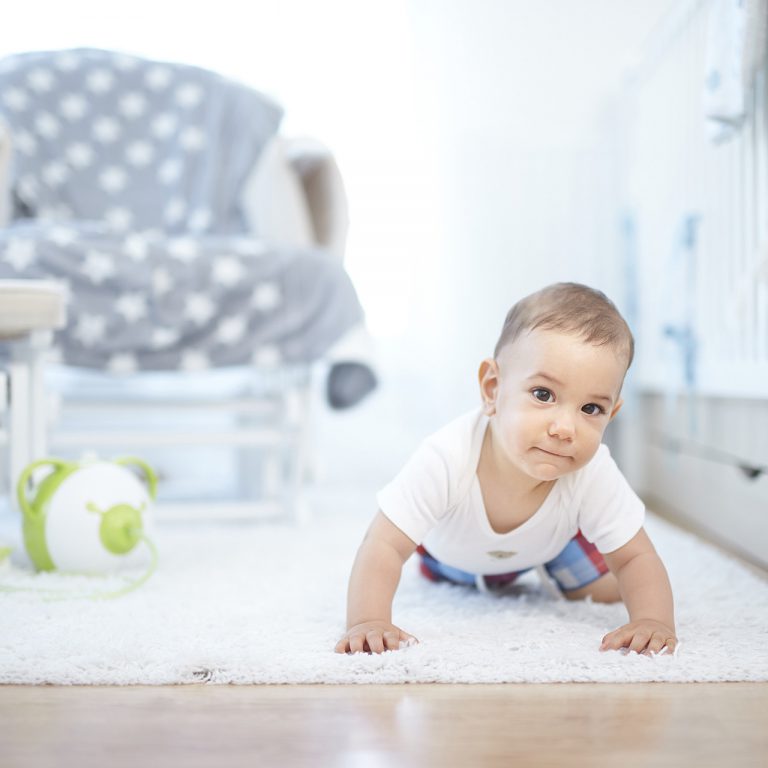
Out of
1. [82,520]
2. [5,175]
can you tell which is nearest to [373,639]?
[82,520]

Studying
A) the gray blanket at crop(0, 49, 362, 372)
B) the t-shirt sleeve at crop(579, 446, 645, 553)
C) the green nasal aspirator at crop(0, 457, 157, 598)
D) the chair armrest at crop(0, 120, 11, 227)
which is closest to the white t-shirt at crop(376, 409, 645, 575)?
the t-shirt sleeve at crop(579, 446, 645, 553)

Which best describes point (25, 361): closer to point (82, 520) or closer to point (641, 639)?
point (82, 520)

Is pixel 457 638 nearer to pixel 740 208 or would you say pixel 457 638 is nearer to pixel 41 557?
pixel 41 557

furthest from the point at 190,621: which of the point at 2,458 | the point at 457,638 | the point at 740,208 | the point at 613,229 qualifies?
the point at 613,229

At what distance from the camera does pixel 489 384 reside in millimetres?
903

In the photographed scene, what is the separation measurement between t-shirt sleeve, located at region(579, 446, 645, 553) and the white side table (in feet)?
2.48

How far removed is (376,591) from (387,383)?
1656mm

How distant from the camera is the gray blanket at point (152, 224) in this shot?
1.54m

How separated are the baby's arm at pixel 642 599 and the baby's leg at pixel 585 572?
67mm

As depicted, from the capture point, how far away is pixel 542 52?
2.56 meters

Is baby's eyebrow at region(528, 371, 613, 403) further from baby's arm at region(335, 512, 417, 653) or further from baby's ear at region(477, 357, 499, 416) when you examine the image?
baby's arm at region(335, 512, 417, 653)

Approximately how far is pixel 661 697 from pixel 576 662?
8 centimetres

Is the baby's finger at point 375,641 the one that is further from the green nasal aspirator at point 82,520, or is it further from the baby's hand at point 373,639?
the green nasal aspirator at point 82,520

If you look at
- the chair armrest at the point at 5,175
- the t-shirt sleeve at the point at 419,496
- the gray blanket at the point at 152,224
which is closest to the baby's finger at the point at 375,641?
the t-shirt sleeve at the point at 419,496
